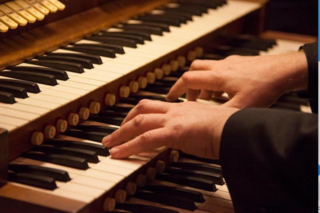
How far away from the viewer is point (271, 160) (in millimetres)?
1566

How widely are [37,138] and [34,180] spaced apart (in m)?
0.17

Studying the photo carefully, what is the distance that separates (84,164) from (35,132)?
0.18 metres

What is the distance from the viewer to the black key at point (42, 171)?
5.33 ft

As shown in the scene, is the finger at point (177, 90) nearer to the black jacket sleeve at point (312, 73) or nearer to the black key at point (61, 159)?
the black jacket sleeve at point (312, 73)

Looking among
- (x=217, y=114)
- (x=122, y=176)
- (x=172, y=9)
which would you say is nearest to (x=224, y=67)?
(x=217, y=114)

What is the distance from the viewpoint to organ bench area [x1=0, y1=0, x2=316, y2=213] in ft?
5.34

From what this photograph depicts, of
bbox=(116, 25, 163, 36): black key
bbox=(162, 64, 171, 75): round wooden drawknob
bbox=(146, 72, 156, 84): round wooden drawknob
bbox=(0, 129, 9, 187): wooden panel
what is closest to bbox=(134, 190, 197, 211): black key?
bbox=(0, 129, 9, 187): wooden panel

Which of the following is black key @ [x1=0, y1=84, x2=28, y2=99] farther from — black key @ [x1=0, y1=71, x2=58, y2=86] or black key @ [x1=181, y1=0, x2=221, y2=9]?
black key @ [x1=181, y1=0, x2=221, y2=9]

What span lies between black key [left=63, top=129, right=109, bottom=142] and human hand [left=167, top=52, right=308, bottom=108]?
0.42 m

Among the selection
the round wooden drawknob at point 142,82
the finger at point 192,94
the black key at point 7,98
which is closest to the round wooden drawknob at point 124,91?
the round wooden drawknob at point 142,82

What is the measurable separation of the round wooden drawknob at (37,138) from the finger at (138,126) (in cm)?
21

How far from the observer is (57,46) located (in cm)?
233

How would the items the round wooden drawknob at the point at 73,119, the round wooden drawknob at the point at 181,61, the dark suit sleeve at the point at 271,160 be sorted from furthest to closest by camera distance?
1. the round wooden drawknob at the point at 181,61
2. the round wooden drawknob at the point at 73,119
3. the dark suit sleeve at the point at 271,160

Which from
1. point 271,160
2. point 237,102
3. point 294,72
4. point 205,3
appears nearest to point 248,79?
point 237,102
